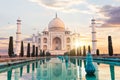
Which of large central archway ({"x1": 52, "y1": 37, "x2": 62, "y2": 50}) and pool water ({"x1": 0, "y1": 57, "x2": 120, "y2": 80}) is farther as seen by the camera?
large central archway ({"x1": 52, "y1": 37, "x2": 62, "y2": 50})

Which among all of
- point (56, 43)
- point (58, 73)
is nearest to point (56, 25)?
point (56, 43)

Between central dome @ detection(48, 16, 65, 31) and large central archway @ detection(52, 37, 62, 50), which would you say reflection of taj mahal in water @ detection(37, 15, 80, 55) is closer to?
central dome @ detection(48, 16, 65, 31)

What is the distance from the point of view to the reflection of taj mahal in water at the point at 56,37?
51.9 metres

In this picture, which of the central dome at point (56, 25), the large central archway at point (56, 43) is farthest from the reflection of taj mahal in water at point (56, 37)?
the large central archway at point (56, 43)

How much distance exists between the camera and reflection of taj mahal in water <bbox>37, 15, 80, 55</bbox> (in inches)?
2042

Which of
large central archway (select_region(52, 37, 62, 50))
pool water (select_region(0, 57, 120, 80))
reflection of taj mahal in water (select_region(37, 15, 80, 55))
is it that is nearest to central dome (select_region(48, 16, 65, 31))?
reflection of taj mahal in water (select_region(37, 15, 80, 55))

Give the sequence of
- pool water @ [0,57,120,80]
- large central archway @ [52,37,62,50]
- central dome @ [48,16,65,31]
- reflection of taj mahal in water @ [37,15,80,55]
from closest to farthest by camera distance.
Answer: pool water @ [0,57,120,80] < reflection of taj mahal in water @ [37,15,80,55] < central dome @ [48,16,65,31] < large central archway @ [52,37,62,50]

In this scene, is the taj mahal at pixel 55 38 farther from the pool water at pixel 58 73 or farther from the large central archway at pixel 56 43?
the pool water at pixel 58 73

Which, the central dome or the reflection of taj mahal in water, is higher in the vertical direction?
the central dome

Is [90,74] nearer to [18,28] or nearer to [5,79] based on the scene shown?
[5,79]

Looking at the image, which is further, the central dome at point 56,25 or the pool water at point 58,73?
the central dome at point 56,25

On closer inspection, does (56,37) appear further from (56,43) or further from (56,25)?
(56,25)

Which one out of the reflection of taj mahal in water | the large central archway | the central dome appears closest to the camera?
the reflection of taj mahal in water

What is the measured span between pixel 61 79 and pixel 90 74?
4.30 feet
